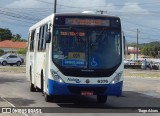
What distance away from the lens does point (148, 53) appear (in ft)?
537

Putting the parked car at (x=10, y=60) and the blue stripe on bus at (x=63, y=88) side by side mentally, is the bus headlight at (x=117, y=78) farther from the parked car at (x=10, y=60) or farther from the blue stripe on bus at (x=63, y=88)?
the parked car at (x=10, y=60)

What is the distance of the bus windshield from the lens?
15305mm

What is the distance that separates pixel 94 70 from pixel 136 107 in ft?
6.67

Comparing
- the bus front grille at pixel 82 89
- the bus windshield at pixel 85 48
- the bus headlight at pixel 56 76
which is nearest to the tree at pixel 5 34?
the bus windshield at pixel 85 48

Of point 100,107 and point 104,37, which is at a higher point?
point 104,37

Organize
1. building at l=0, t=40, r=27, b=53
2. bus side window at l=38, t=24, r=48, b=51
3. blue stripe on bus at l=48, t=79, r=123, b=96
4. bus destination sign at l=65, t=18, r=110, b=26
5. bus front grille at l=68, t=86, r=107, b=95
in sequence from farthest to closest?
1. building at l=0, t=40, r=27, b=53
2. bus side window at l=38, t=24, r=48, b=51
3. bus destination sign at l=65, t=18, r=110, b=26
4. bus front grille at l=68, t=86, r=107, b=95
5. blue stripe on bus at l=48, t=79, r=123, b=96

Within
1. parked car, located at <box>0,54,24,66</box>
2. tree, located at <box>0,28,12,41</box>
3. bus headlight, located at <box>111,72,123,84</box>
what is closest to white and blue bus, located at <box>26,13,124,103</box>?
bus headlight, located at <box>111,72,123,84</box>

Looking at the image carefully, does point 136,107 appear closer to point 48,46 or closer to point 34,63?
point 48,46

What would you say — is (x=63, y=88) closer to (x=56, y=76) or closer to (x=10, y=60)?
(x=56, y=76)

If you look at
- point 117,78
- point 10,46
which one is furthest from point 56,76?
point 10,46

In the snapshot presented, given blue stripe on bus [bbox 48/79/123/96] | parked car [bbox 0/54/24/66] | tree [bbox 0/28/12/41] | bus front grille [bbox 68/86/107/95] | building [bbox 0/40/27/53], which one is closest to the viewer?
blue stripe on bus [bbox 48/79/123/96]

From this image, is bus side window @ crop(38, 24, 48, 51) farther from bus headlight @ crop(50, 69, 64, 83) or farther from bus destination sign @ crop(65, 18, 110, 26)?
bus headlight @ crop(50, 69, 64, 83)

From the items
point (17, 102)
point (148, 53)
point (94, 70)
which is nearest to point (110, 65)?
point (94, 70)

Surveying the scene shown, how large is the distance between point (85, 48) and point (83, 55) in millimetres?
255
